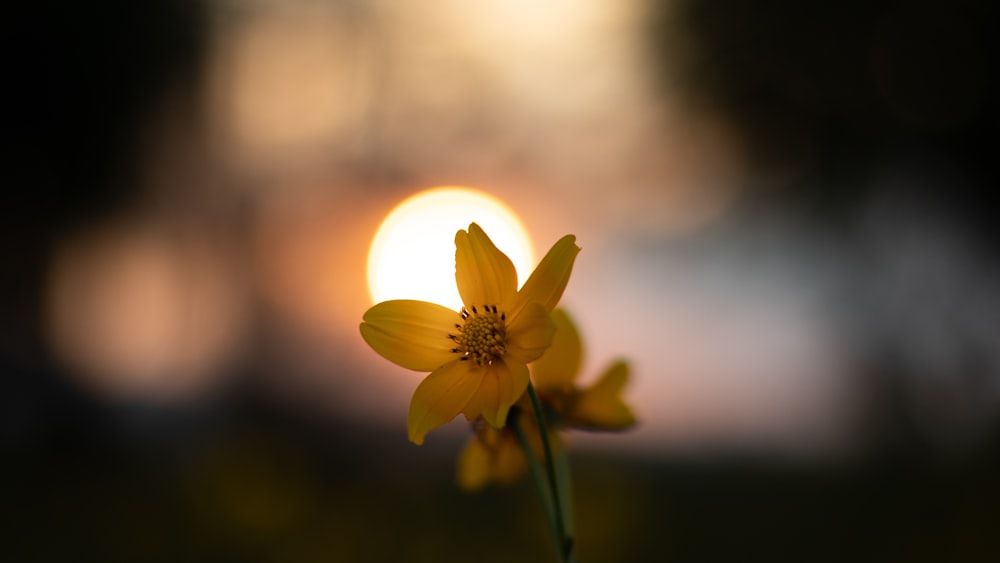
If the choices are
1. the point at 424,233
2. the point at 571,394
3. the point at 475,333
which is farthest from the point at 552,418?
the point at 424,233

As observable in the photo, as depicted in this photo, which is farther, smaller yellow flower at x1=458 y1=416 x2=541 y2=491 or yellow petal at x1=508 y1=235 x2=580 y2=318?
smaller yellow flower at x1=458 y1=416 x2=541 y2=491

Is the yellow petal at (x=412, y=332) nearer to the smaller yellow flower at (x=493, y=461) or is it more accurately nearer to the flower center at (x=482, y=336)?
the flower center at (x=482, y=336)

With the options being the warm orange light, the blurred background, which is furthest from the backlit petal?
the warm orange light

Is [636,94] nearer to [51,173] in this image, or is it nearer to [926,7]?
[926,7]

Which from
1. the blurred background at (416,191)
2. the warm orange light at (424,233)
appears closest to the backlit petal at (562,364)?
the blurred background at (416,191)

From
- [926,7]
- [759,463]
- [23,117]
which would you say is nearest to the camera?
[926,7]

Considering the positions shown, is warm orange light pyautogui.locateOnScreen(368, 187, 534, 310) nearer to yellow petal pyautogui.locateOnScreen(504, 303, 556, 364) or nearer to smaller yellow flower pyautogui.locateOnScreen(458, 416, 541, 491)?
smaller yellow flower pyautogui.locateOnScreen(458, 416, 541, 491)

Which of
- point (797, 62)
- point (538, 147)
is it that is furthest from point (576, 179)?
point (797, 62)
